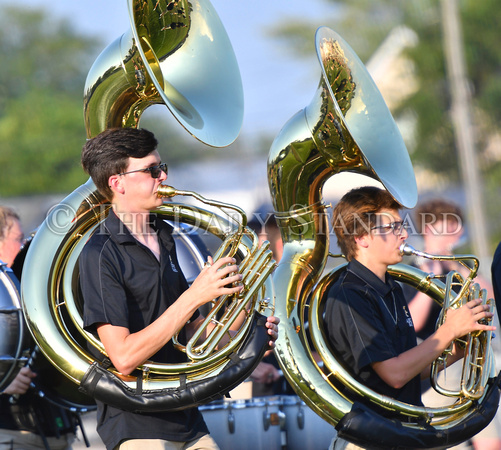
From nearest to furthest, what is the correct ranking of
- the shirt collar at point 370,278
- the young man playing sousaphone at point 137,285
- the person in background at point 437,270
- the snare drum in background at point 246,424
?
the young man playing sousaphone at point 137,285 < the shirt collar at point 370,278 < the snare drum in background at point 246,424 < the person in background at point 437,270

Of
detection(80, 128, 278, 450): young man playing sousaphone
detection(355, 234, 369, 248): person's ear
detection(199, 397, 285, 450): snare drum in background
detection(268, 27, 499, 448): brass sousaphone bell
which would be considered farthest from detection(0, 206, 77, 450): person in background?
detection(355, 234, 369, 248): person's ear

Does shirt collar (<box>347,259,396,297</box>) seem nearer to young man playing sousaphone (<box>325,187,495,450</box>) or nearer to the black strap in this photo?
young man playing sousaphone (<box>325,187,495,450</box>)

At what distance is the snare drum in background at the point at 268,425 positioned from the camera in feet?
11.9

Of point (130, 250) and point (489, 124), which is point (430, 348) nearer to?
point (130, 250)

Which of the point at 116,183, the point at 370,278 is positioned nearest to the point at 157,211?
the point at 116,183

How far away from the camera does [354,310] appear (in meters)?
2.89

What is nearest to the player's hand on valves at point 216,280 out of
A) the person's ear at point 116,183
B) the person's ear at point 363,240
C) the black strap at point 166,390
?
the black strap at point 166,390

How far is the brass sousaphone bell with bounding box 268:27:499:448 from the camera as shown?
286 cm

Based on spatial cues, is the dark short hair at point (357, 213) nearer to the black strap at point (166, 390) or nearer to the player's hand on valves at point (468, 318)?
the player's hand on valves at point (468, 318)

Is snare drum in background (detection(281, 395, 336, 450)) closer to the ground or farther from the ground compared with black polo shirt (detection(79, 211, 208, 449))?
closer to the ground

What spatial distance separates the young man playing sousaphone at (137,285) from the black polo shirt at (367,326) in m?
0.30

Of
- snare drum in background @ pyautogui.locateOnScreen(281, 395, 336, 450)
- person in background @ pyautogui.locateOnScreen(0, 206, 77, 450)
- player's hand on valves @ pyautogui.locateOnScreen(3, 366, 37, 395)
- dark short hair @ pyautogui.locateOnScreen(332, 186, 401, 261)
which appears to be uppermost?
dark short hair @ pyautogui.locateOnScreen(332, 186, 401, 261)

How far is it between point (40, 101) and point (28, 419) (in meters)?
17.3

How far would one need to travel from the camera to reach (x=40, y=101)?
19641mm
